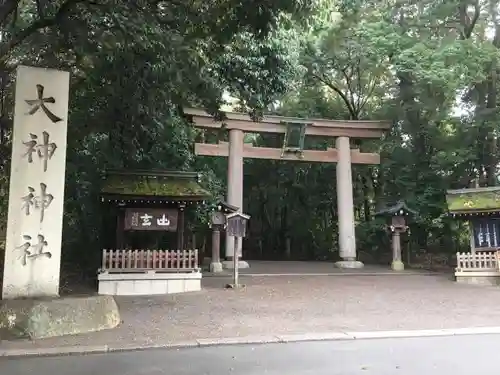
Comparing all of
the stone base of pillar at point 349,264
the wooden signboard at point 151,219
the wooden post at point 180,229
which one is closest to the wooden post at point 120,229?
the wooden signboard at point 151,219

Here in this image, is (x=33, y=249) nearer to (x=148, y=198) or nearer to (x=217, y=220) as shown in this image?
(x=148, y=198)

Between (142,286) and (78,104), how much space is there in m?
5.31

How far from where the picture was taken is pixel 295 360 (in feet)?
19.8

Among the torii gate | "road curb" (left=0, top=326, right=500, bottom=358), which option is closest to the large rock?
"road curb" (left=0, top=326, right=500, bottom=358)

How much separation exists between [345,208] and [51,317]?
48.0ft

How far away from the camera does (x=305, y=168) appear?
90.4ft

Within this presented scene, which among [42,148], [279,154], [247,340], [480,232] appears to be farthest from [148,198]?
[480,232]

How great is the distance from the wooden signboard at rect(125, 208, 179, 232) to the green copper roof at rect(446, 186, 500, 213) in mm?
9776

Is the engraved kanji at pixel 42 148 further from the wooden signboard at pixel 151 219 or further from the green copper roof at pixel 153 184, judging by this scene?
the wooden signboard at pixel 151 219

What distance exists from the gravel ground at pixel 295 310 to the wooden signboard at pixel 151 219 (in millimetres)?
2190

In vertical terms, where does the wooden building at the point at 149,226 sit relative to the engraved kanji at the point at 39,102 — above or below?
below

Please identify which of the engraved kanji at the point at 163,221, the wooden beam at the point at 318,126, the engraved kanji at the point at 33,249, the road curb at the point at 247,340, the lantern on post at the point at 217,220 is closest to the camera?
the road curb at the point at 247,340

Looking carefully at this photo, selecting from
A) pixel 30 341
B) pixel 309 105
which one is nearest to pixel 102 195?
pixel 30 341

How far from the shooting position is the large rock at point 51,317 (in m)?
7.23
